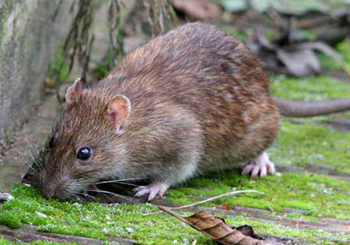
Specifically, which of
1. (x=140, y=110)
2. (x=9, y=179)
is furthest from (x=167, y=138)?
(x=9, y=179)

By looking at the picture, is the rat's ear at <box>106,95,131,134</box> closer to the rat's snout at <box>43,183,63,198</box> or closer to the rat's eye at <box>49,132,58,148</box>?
the rat's eye at <box>49,132,58,148</box>

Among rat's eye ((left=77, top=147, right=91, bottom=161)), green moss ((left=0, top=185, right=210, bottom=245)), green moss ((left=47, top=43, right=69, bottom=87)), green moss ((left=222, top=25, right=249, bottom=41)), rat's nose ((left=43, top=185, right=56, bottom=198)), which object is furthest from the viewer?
green moss ((left=222, top=25, right=249, bottom=41))

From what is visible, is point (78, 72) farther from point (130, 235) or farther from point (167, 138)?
point (130, 235)

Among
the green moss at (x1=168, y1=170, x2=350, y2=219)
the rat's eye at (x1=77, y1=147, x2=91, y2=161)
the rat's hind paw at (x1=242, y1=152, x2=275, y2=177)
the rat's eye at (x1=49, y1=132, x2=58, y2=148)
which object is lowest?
the green moss at (x1=168, y1=170, x2=350, y2=219)

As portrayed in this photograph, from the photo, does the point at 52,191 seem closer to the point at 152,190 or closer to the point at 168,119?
the point at 152,190

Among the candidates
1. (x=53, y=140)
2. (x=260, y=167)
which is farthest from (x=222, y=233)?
(x=260, y=167)

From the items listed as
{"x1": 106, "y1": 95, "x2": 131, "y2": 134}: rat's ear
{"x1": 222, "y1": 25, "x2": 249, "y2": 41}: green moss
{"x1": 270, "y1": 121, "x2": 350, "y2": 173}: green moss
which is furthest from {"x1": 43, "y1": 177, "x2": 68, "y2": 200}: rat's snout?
{"x1": 222, "y1": 25, "x2": 249, "y2": 41}: green moss

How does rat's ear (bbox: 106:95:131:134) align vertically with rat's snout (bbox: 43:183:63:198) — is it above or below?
above
